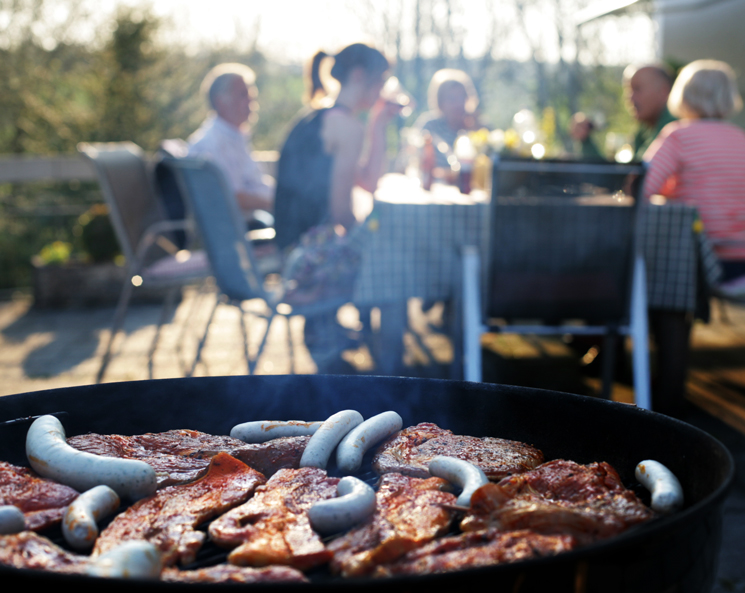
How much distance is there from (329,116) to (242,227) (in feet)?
2.56

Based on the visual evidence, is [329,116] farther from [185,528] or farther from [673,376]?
[185,528]

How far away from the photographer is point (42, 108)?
8641mm

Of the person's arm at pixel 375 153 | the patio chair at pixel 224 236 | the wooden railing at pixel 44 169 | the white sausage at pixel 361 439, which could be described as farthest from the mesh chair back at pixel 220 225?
the wooden railing at pixel 44 169

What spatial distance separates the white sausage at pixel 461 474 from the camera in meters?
0.93

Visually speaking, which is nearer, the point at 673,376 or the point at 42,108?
the point at 673,376

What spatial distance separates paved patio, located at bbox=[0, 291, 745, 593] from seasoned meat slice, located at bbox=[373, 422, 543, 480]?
1.74 metres

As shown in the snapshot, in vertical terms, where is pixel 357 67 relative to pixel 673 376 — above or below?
above

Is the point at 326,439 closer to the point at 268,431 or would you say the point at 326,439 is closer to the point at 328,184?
the point at 268,431

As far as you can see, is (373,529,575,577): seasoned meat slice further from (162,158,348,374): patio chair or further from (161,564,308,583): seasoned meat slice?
(162,158,348,374): patio chair

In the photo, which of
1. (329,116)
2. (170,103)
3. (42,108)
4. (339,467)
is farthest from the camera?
(170,103)

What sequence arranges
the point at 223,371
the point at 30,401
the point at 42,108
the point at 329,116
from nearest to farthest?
the point at 30,401
the point at 329,116
the point at 223,371
the point at 42,108

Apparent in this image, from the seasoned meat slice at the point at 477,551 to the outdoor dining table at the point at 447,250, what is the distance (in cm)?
220

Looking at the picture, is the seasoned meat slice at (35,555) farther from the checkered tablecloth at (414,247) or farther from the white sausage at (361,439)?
the checkered tablecloth at (414,247)

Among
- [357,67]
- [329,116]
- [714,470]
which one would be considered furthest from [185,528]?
[357,67]
